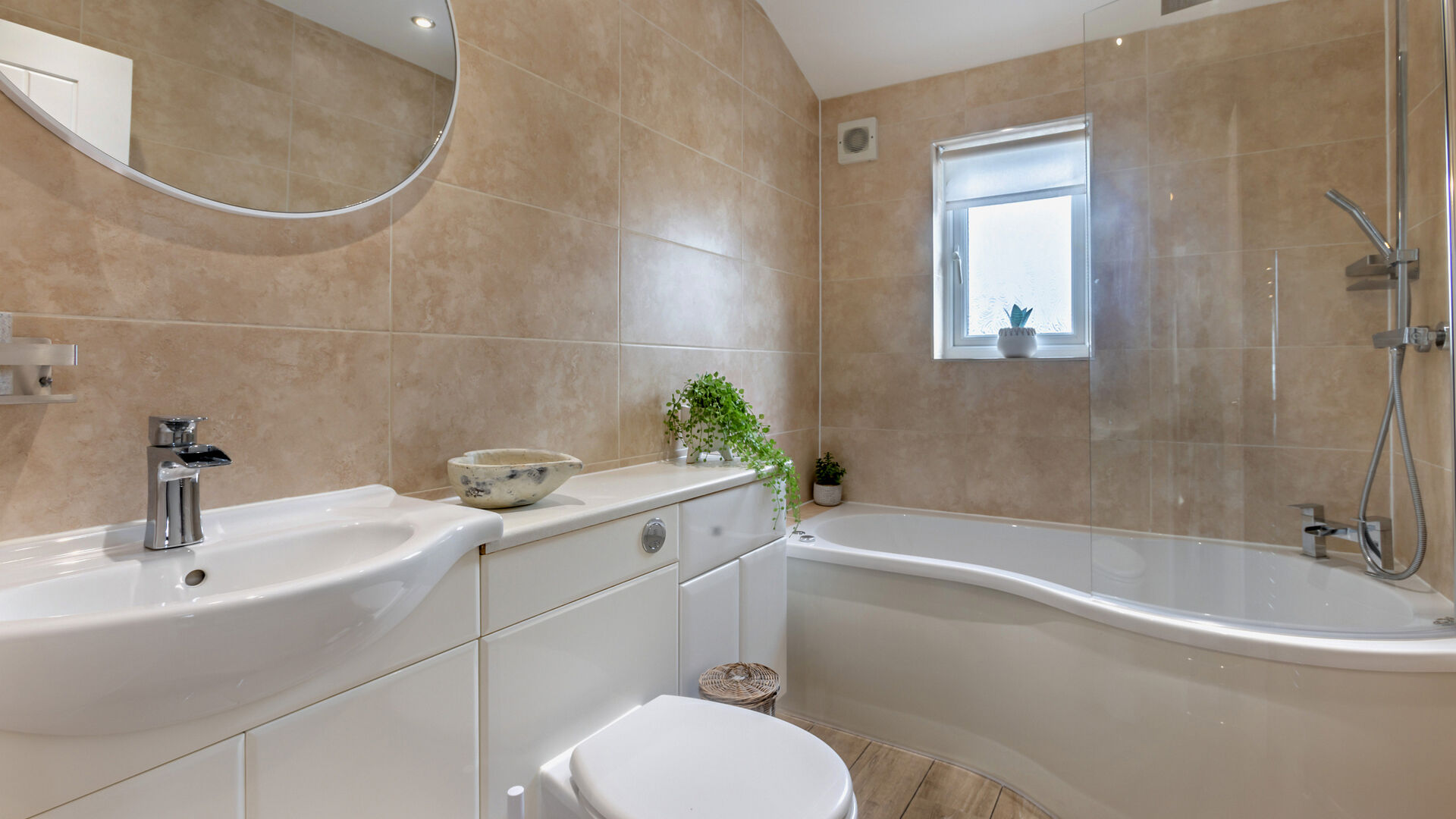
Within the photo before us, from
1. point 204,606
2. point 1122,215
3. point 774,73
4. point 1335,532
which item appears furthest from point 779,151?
point 204,606

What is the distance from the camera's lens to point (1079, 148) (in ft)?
8.21

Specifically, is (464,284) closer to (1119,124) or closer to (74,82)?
(74,82)

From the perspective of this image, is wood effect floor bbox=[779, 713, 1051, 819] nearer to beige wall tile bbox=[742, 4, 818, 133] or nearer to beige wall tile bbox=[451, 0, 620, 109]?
beige wall tile bbox=[451, 0, 620, 109]

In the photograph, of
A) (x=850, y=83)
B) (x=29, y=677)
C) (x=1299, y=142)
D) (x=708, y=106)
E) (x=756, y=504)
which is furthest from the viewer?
(x=850, y=83)

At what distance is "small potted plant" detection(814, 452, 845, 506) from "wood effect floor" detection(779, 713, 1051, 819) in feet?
3.23

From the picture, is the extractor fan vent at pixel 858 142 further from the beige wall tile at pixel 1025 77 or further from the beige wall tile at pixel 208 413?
the beige wall tile at pixel 208 413

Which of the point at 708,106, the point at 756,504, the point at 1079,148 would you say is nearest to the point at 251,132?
the point at 756,504

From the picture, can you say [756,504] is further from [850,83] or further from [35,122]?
[850,83]

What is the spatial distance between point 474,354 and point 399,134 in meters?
0.44

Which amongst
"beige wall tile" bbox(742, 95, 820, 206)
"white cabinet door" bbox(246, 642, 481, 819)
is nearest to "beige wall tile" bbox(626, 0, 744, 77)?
"beige wall tile" bbox(742, 95, 820, 206)

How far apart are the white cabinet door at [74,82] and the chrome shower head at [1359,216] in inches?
92.3

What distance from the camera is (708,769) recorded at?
111 cm

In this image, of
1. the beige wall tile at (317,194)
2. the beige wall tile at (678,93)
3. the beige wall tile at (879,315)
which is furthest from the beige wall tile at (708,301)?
the beige wall tile at (317,194)

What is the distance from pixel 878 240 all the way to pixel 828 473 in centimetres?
97
